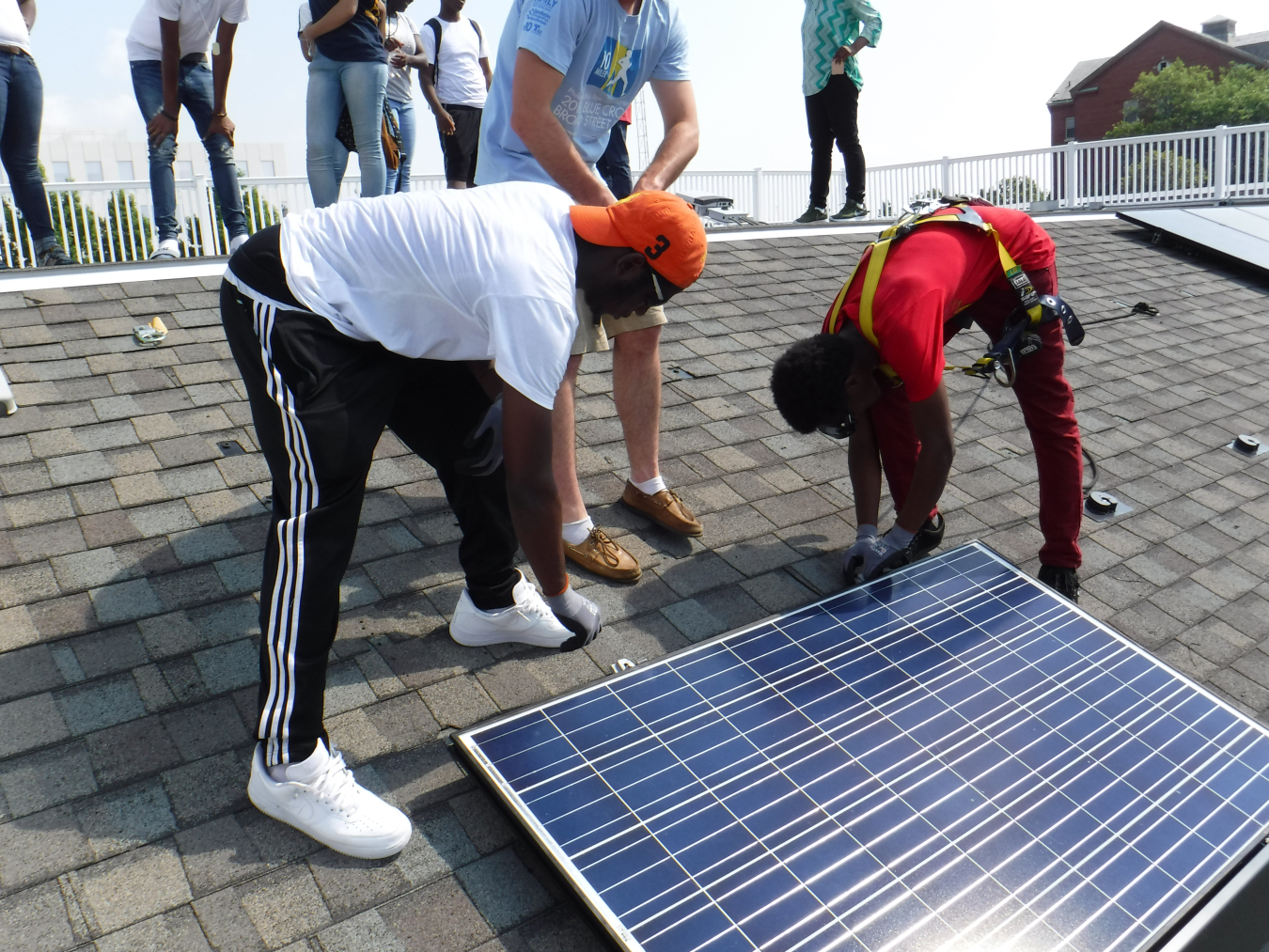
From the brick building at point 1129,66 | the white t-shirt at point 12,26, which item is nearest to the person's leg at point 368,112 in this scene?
the white t-shirt at point 12,26

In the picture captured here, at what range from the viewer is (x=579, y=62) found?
3.18 meters

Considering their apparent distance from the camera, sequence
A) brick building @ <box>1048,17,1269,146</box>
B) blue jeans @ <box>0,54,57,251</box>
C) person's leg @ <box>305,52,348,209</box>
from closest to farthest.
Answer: blue jeans @ <box>0,54,57,251</box>, person's leg @ <box>305,52,348,209</box>, brick building @ <box>1048,17,1269,146</box>

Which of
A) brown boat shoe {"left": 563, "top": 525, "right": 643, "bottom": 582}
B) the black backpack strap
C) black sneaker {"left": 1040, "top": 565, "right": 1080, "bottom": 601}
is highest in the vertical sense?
the black backpack strap

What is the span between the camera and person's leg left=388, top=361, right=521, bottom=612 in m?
2.61

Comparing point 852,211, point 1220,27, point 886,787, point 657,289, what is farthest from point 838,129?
point 1220,27

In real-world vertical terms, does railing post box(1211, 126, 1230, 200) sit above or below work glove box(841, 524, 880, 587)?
above

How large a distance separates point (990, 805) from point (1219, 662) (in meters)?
1.55

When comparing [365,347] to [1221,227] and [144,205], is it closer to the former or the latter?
[1221,227]

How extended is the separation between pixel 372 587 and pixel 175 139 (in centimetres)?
423

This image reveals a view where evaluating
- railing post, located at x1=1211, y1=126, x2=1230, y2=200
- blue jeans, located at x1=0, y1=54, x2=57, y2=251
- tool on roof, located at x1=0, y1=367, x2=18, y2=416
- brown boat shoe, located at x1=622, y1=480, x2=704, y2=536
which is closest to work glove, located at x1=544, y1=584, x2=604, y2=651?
brown boat shoe, located at x1=622, y1=480, x2=704, y2=536

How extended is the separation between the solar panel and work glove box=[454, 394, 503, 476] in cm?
69

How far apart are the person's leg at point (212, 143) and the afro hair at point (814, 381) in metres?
4.15

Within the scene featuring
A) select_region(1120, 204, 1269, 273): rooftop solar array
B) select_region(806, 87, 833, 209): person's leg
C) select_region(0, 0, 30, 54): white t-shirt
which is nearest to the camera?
select_region(0, 0, 30, 54): white t-shirt

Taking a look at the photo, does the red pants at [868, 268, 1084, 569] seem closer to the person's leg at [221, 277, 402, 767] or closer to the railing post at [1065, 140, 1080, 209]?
the person's leg at [221, 277, 402, 767]
